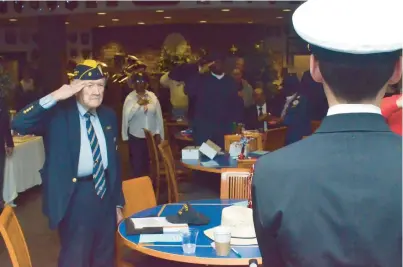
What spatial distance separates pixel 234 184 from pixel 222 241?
4.84ft

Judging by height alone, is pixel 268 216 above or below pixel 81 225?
above

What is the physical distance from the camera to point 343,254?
116 cm

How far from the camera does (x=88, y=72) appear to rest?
11.0 ft

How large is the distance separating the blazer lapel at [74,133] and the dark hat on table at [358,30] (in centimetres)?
230

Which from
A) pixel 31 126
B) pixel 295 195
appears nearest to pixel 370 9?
pixel 295 195

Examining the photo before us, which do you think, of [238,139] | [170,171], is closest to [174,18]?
[238,139]

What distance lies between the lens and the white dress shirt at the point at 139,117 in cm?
734

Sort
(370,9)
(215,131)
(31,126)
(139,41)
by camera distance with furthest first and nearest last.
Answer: (139,41)
(215,131)
(31,126)
(370,9)

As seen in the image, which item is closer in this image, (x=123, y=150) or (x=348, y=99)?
(x=348, y=99)

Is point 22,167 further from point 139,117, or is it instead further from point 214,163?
point 214,163

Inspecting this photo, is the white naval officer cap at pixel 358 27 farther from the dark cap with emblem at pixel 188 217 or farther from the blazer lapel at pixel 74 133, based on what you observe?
the blazer lapel at pixel 74 133

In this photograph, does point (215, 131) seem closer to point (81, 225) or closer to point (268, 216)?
point (81, 225)

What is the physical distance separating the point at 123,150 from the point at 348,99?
33.5ft

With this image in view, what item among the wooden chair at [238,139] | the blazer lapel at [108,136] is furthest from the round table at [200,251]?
the wooden chair at [238,139]
